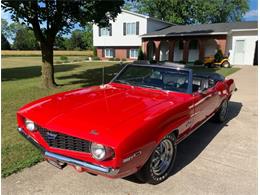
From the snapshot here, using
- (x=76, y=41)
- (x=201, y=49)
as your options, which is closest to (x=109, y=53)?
(x=201, y=49)

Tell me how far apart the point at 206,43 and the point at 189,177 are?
2492 cm

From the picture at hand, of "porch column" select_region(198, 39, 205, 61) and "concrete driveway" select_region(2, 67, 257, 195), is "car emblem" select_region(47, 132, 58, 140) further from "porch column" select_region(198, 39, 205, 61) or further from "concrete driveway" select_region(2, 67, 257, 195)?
"porch column" select_region(198, 39, 205, 61)

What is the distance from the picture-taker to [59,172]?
365cm

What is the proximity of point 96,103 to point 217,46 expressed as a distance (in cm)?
2369

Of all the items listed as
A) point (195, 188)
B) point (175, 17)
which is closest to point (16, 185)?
point (195, 188)

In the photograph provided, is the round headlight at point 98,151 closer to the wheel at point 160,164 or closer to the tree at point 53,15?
the wheel at point 160,164

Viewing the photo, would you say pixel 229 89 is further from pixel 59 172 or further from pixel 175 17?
pixel 175 17

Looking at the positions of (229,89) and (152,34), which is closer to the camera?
(229,89)

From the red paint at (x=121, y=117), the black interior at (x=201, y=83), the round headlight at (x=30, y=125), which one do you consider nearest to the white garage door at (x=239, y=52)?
the black interior at (x=201, y=83)

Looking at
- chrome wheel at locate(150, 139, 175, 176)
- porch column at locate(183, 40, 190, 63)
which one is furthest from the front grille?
porch column at locate(183, 40, 190, 63)

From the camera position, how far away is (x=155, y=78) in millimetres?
4754

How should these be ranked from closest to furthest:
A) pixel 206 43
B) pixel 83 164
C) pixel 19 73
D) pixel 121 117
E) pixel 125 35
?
pixel 83 164 → pixel 121 117 → pixel 19 73 → pixel 206 43 → pixel 125 35

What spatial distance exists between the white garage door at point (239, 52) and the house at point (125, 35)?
10179 mm

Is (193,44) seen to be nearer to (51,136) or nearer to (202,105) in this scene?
(202,105)
